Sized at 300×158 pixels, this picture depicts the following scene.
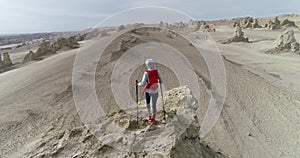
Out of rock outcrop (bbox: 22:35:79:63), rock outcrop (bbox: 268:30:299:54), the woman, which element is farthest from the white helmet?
rock outcrop (bbox: 22:35:79:63)

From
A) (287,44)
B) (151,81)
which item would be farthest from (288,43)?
(151,81)

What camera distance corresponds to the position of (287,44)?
25656mm

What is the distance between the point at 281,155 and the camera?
→ 23.2 feet

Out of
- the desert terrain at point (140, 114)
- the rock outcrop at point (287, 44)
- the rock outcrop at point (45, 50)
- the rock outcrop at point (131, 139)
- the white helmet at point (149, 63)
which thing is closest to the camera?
the rock outcrop at point (131, 139)

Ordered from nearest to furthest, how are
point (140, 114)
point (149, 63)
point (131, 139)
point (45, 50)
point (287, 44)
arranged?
→ 1. point (131, 139)
2. point (149, 63)
3. point (140, 114)
4. point (287, 44)
5. point (45, 50)

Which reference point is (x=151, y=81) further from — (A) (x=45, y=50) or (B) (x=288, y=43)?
(A) (x=45, y=50)

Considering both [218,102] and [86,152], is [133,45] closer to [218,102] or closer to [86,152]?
[218,102]

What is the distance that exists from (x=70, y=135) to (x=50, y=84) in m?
8.67

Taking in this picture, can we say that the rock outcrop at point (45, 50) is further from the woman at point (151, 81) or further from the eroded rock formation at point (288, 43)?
the eroded rock formation at point (288, 43)

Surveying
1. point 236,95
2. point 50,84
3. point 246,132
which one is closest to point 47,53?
point 50,84

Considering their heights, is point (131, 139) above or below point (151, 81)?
below

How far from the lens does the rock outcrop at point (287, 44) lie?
81.8 ft

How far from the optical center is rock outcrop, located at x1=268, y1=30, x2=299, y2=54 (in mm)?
24933

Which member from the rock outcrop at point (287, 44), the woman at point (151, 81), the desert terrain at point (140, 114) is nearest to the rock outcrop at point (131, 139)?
the desert terrain at point (140, 114)
